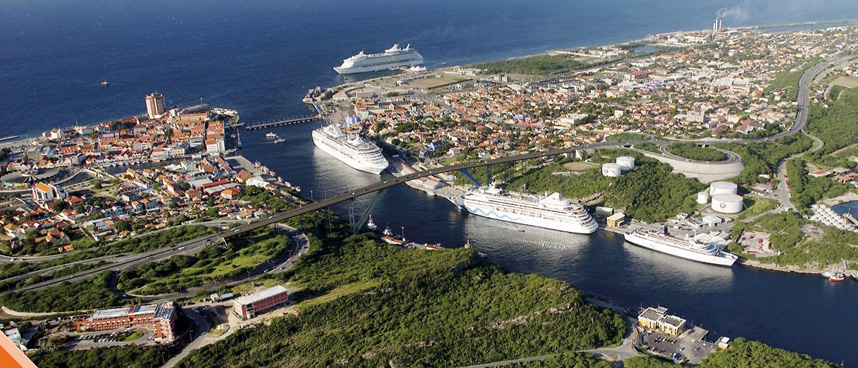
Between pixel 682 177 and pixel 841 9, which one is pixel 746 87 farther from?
pixel 841 9

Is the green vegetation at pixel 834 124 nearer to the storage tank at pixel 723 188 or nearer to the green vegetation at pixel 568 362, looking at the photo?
the storage tank at pixel 723 188

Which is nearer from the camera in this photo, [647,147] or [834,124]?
[647,147]

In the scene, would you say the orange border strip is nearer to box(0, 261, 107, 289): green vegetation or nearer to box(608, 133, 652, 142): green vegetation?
box(0, 261, 107, 289): green vegetation

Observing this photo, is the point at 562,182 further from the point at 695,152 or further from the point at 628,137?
the point at 628,137

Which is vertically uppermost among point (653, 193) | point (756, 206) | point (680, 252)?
point (653, 193)

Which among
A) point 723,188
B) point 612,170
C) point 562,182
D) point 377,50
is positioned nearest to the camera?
point 723,188

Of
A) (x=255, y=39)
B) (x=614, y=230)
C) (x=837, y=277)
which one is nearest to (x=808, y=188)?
(x=837, y=277)

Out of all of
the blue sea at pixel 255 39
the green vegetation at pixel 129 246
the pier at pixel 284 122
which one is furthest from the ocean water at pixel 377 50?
the green vegetation at pixel 129 246
